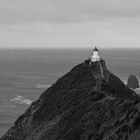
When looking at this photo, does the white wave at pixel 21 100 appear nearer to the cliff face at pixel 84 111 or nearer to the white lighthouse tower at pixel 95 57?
the white lighthouse tower at pixel 95 57

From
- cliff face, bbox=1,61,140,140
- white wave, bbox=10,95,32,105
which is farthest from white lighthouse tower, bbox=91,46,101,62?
white wave, bbox=10,95,32,105

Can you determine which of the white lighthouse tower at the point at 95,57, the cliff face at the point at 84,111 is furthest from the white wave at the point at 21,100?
the cliff face at the point at 84,111

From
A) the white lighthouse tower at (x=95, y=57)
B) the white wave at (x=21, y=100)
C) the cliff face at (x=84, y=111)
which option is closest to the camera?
the cliff face at (x=84, y=111)

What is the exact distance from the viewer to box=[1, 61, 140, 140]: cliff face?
130 feet

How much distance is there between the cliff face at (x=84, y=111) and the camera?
130 feet

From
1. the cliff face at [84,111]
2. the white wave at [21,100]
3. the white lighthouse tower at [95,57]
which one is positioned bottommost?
the white wave at [21,100]

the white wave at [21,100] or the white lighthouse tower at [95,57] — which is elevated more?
the white lighthouse tower at [95,57]

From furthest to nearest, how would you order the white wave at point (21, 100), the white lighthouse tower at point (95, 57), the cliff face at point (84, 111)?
the white wave at point (21, 100)
the white lighthouse tower at point (95, 57)
the cliff face at point (84, 111)

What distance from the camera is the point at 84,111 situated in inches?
1857

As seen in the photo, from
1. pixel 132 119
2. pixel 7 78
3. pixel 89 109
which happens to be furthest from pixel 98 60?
pixel 7 78

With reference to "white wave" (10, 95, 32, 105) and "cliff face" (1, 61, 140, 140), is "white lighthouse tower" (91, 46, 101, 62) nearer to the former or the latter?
"cliff face" (1, 61, 140, 140)

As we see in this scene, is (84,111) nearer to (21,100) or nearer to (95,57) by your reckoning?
(95,57)

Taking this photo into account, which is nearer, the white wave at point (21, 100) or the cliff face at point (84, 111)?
the cliff face at point (84, 111)

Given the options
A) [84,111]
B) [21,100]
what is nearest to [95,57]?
[84,111]
